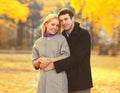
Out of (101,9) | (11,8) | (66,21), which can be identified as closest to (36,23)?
(11,8)

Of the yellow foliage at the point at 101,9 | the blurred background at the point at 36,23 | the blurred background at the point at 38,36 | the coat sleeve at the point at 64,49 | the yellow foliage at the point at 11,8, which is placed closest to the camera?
the coat sleeve at the point at 64,49

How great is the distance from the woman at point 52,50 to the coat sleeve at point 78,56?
0.11 feet

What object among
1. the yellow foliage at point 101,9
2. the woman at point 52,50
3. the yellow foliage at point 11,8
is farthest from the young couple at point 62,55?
the yellow foliage at point 11,8

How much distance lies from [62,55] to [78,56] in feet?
0.35

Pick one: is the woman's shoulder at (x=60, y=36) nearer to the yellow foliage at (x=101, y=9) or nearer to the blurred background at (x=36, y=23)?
the yellow foliage at (x=101, y=9)

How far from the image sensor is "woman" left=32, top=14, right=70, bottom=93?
2391mm

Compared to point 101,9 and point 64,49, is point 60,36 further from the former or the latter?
point 101,9

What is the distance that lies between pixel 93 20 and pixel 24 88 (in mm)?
7590

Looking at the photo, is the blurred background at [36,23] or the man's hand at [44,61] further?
the blurred background at [36,23]

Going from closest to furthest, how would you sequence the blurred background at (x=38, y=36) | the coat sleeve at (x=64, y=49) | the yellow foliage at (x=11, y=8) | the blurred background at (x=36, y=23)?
the coat sleeve at (x=64, y=49) → the blurred background at (x=38, y=36) → the yellow foliage at (x=11, y=8) → the blurred background at (x=36, y=23)

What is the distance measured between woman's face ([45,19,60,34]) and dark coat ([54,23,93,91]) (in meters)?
0.11

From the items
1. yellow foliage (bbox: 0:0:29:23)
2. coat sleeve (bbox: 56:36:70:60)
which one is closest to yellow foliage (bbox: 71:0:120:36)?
yellow foliage (bbox: 0:0:29:23)

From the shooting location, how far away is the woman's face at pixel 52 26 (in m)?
2.40

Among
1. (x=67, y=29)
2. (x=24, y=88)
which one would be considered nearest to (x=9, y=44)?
(x=24, y=88)
